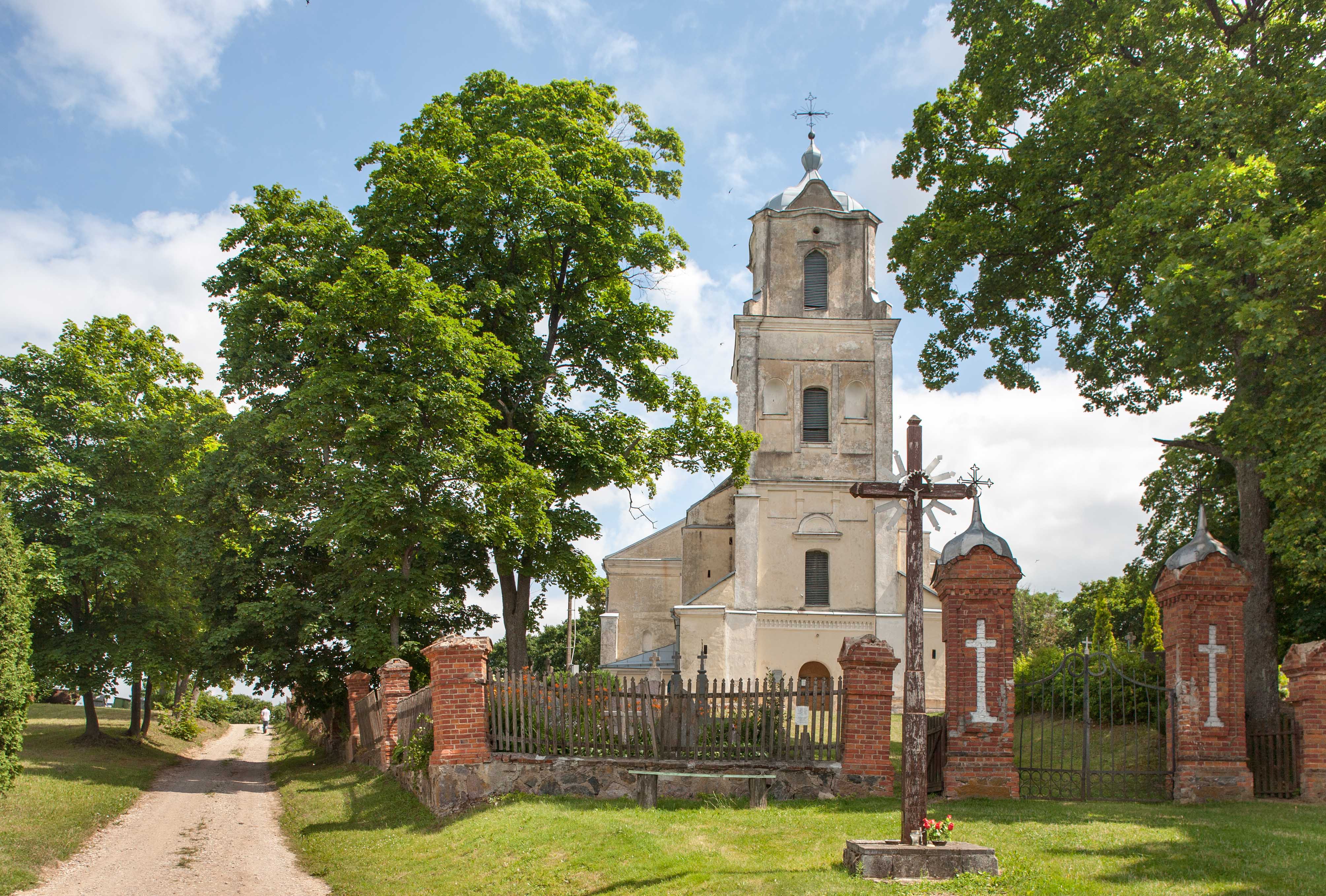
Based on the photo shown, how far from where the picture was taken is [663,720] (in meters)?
13.4

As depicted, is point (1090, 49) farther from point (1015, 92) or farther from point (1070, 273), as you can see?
point (1070, 273)

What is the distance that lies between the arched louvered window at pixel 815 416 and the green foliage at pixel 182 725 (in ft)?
73.7

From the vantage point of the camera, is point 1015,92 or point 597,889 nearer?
point 597,889

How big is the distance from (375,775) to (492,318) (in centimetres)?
910

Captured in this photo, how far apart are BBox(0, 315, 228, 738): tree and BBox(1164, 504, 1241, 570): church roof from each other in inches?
776

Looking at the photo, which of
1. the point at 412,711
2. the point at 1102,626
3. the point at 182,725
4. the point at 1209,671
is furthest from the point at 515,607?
the point at 182,725

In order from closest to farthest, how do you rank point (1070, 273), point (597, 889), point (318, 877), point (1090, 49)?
point (597, 889) → point (318, 877) → point (1090, 49) → point (1070, 273)

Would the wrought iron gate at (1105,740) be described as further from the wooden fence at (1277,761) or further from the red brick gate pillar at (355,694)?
the red brick gate pillar at (355,694)

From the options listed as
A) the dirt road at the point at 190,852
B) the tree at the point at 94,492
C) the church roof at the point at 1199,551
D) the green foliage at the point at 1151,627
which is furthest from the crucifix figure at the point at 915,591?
the tree at the point at 94,492

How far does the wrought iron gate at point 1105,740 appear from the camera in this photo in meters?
12.7

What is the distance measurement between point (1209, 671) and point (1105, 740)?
460 cm

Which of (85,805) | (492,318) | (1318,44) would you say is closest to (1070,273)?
(1318,44)

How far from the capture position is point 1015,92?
744 inches

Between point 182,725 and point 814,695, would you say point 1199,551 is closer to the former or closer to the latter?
point 814,695
